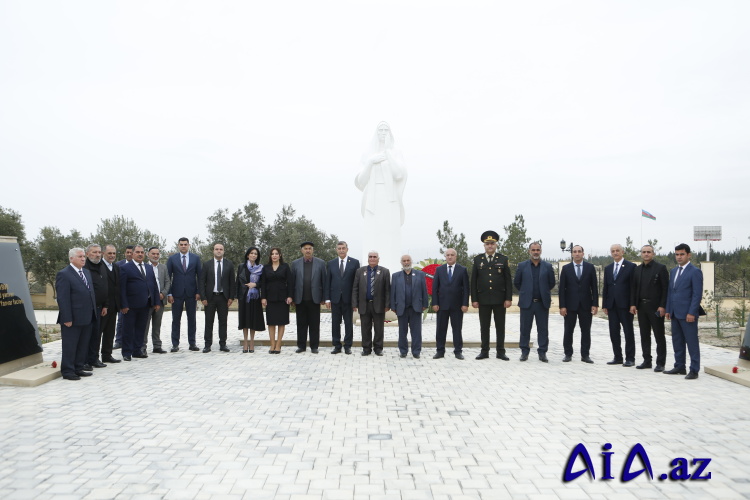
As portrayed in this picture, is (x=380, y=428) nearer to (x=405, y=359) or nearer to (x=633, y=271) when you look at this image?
(x=405, y=359)

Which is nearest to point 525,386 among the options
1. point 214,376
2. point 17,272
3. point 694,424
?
point 694,424

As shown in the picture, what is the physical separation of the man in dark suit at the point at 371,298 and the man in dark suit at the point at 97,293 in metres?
3.76

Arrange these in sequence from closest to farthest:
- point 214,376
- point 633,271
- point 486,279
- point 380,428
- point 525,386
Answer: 1. point 380,428
2. point 525,386
3. point 214,376
4. point 633,271
5. point 486,279

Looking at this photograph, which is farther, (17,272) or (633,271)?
(633,271)

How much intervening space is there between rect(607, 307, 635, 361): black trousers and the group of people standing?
0.02 meters

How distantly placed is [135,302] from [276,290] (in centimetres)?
224

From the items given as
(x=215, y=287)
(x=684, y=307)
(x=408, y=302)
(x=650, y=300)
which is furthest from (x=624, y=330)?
(x=215, y=287)

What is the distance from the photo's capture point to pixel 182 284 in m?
9.23

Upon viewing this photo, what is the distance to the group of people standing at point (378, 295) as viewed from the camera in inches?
305

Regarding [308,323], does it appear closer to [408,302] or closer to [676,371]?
[408,302]

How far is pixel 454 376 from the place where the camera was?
23.4ft

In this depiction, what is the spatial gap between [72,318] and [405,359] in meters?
4.75

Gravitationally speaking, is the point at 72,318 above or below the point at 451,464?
above

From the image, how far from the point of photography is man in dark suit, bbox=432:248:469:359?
865 centimetres
